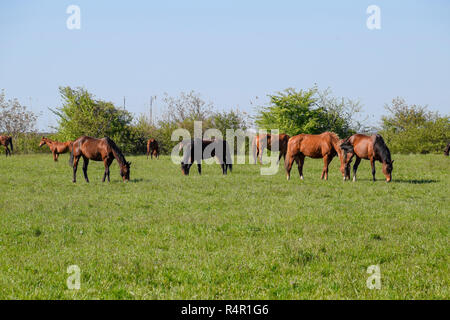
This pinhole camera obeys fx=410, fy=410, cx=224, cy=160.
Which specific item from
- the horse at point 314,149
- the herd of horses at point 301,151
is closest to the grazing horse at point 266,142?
the herd of horses at point 301,151

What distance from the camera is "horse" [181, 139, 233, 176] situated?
19406 millimetres

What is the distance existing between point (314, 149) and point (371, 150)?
2.41 meters

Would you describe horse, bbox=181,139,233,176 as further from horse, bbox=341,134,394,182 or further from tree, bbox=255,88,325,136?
tree, bbox=255,88,325,136

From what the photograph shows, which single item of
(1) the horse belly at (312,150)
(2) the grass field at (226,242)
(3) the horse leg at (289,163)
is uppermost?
(1) the horse belly at (312,150)

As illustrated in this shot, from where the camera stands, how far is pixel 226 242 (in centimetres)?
736

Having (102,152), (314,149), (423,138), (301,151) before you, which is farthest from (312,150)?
(423,138)

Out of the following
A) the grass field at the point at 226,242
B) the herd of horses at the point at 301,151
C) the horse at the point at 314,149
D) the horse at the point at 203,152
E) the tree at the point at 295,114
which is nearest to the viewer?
the grass field at the point at 226,242

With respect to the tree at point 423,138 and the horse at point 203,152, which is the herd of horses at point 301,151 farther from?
the tree at point 423,138

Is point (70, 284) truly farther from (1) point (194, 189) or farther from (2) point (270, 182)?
(2) point (270, 182)

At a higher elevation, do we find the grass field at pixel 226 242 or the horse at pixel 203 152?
the horse at pixel 203 152

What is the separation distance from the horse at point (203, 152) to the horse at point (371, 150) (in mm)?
5793

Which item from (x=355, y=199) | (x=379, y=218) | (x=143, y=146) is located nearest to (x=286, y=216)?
(x=379, y=218)

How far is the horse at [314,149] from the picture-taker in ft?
57.8
